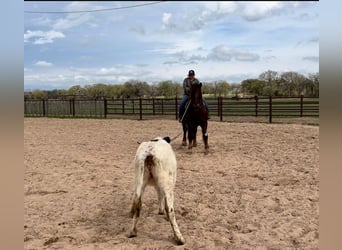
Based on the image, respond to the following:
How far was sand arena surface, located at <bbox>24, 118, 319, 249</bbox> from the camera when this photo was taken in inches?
139

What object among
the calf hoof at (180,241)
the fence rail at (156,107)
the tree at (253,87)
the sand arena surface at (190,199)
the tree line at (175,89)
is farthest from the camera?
the tree at (253,87)

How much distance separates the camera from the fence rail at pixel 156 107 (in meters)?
16.5

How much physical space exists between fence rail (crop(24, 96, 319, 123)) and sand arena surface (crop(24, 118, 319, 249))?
8.06 meters

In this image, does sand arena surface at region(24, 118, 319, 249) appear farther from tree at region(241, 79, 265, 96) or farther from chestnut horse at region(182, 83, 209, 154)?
tree at region(241, 79, 265, 96)

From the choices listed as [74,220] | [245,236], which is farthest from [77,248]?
[245,236]

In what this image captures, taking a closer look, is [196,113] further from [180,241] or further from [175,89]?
[175,89]

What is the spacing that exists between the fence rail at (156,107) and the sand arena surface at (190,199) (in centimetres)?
806

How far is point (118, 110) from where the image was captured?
2061cm

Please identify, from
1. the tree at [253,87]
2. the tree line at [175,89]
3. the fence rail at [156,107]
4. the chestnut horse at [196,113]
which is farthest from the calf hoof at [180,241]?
the tree at [253,87]

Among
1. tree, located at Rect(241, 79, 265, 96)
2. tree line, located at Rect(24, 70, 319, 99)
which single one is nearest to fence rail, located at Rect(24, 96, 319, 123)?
tree line, located at Rect(24, 70, 319, 99)

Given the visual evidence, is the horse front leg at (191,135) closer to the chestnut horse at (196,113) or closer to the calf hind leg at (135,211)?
the chestnut horse at (196,113)

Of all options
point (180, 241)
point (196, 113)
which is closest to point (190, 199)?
point (180, 241)
